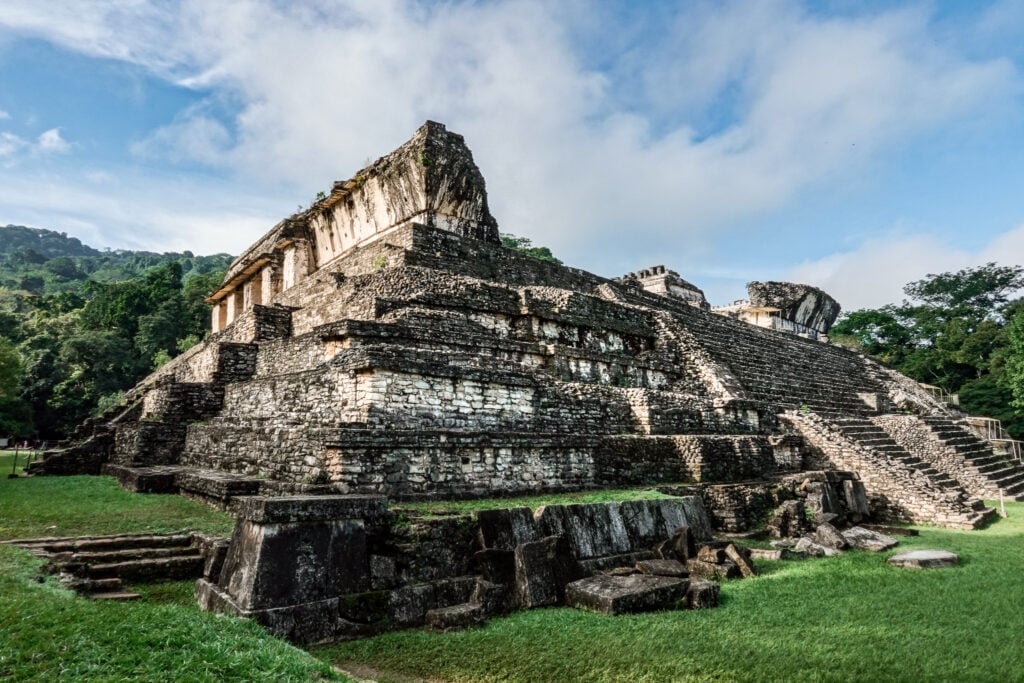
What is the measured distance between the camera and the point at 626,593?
517 centimetres

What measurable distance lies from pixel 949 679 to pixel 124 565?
6299 millimetres

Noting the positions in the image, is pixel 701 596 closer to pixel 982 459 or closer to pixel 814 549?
pixel 814 549

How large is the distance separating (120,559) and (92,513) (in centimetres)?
216

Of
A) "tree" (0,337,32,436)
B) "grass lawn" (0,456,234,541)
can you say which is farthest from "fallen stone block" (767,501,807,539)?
"tree" (0,337,32,436)

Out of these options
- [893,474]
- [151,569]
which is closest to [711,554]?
[151,569]

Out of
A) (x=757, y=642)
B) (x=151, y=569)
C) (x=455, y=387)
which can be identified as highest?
(x=455, y=387)

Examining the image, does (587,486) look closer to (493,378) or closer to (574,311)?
(493,378)

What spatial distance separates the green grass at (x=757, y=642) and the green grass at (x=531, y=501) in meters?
1.38

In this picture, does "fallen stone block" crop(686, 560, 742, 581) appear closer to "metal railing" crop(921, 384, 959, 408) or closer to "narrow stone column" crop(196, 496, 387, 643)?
"narrow stone column" crop(196, 496, 387, 643)

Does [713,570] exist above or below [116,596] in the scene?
below

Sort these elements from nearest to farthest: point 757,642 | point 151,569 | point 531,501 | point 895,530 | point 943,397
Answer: point 757,642
point 151,569
point 531,501
point 895,530
point 943,397

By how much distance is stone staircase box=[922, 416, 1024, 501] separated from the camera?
14.4m

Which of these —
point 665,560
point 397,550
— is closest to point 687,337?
point 665,560

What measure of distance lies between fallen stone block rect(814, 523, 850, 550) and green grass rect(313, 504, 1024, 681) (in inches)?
75.6
